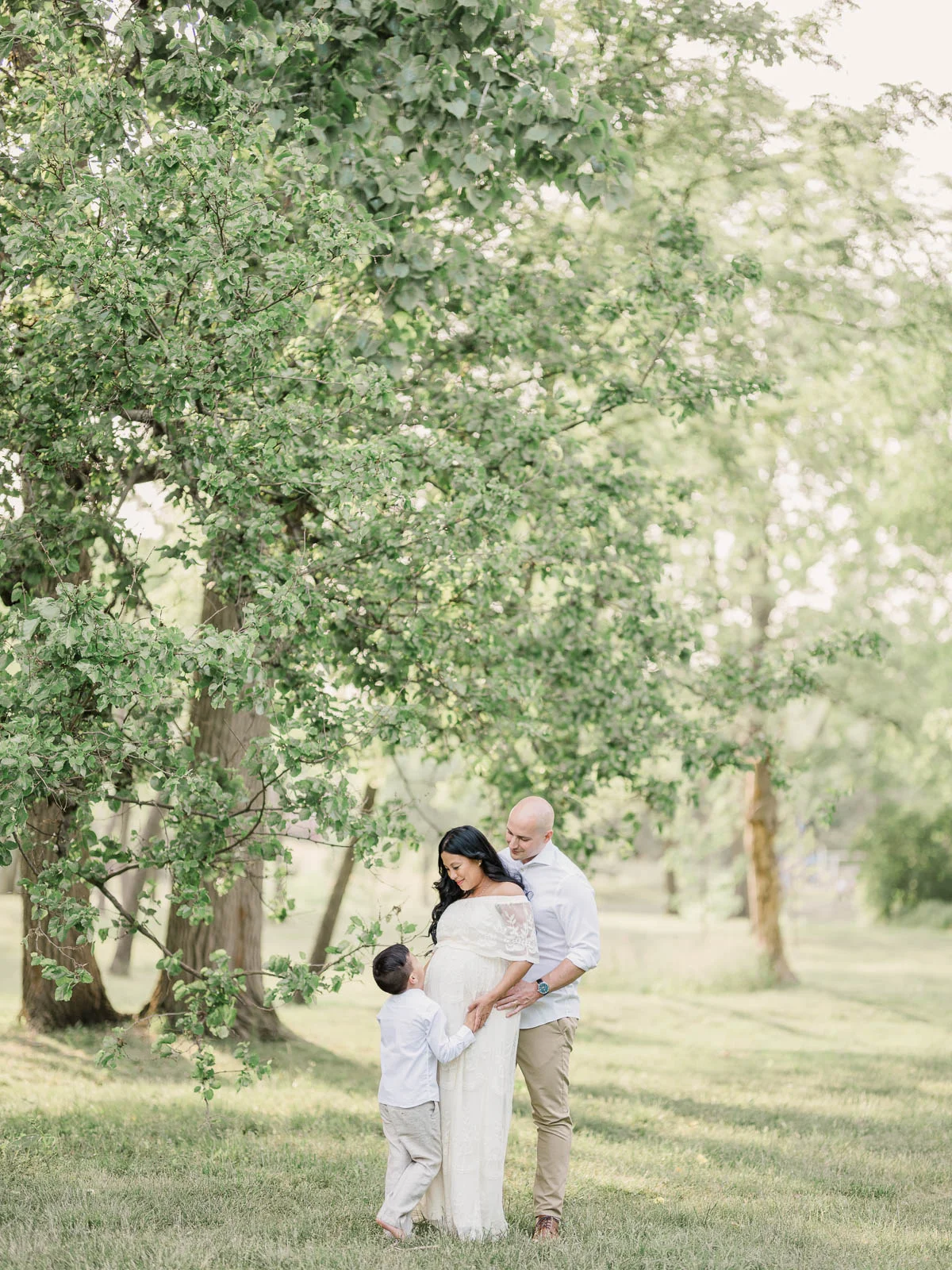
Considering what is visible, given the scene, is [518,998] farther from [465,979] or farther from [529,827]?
[529,827]

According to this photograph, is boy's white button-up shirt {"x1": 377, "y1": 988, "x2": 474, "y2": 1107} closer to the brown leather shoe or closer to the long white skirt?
the long white skirt

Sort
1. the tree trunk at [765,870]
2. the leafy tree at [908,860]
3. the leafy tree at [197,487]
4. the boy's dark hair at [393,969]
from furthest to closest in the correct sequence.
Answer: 1. the leafy tree at [908,860]
2. the tree trunk at [765,870]
3. the leafy tree at [197,487]
4. the boy's dark hair at [393,969]

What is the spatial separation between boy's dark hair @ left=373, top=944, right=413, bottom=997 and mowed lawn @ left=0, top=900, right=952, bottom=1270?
113 cm

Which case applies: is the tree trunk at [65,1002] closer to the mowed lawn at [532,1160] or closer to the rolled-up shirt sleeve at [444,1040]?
the mowed lawn at [532,1160]

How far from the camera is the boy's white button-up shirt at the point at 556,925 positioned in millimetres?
5980

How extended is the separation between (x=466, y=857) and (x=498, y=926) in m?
0.35

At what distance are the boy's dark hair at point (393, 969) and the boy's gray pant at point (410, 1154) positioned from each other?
53 centimetres

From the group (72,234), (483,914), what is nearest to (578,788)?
(483,914)

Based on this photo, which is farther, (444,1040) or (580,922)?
(580,922)

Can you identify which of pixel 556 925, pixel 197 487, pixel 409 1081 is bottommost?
pixel 409 1081

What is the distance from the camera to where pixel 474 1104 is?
19.0 ft

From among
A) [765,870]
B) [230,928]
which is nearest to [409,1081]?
[230,928]

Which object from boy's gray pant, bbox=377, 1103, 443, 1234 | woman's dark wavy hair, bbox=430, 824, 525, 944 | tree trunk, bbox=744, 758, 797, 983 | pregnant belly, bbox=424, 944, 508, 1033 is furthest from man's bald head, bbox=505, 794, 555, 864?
tree trunk, bbox=744, 758, 797, 983

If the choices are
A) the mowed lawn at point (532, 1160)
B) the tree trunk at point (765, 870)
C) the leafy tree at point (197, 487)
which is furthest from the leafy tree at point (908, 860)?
the leafy tree at point (197, 487)
